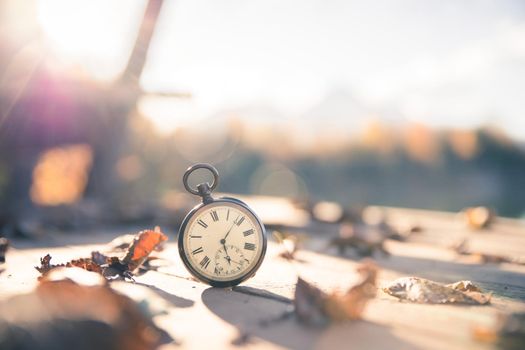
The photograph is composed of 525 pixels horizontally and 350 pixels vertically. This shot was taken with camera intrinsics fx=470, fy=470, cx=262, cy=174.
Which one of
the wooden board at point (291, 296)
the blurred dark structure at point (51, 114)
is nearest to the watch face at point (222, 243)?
the wooden board at point (291, 296)

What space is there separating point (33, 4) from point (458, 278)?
857 centimetres

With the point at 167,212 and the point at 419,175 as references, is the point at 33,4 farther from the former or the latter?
the point at 419,175

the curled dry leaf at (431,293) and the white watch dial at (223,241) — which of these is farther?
the white watch dial at (223,241)

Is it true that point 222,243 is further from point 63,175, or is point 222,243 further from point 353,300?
point 63,175

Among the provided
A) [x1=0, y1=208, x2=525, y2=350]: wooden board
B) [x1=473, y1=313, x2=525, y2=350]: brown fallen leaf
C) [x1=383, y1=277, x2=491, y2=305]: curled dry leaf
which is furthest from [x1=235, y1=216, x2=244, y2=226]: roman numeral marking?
[x1=473, y1=313, x2=525, y2=350]: brown fallen leaf

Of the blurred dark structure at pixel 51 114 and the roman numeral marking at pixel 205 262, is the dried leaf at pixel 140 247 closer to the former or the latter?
the roman numeral marking at pixel 205 262

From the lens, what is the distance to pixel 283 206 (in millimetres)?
8961

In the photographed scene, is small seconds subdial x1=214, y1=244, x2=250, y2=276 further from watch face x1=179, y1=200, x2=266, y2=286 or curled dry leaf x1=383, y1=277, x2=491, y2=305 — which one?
curled dry leaf x1=383, y1=277, x2=491, y2=305

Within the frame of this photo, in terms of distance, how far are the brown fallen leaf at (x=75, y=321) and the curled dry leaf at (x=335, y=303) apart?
0.66 meters

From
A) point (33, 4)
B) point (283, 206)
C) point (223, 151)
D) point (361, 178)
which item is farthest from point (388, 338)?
point (361, 178)

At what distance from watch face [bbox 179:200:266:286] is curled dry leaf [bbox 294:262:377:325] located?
0.56m

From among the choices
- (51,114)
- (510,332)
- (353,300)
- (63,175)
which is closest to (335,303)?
(353,300)

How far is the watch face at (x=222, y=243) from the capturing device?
278 centimetres

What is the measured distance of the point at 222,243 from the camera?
9.11 ft
